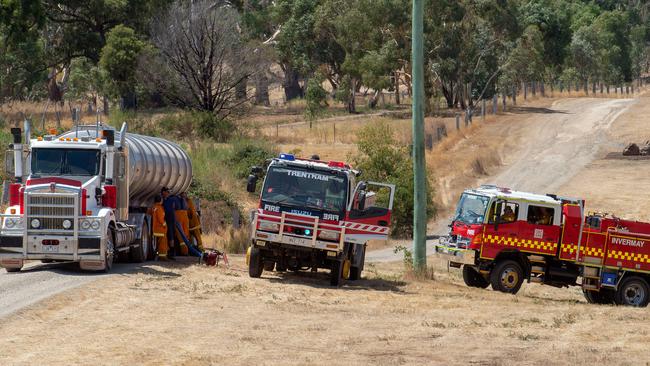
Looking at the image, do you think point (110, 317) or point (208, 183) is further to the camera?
point (208, 183)

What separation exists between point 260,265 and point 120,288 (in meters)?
4.78

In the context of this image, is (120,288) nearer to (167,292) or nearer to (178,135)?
(167,292)

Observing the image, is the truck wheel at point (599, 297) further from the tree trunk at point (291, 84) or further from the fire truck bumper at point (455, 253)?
the tree trunk at point (291, 84)

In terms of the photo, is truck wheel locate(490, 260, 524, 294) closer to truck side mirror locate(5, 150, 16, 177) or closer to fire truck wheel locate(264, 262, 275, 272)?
fire truck wheel locate(264, 262, 275, 272)

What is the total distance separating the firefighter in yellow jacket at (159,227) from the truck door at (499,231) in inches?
323

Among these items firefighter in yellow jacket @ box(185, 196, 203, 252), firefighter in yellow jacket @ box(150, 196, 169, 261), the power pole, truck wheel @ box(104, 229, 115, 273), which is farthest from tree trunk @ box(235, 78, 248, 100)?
truck wheel @ box(104, 229, 115, 273)

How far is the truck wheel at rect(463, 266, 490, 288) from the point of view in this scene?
29.9 metres

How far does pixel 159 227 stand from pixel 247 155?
25.9 m

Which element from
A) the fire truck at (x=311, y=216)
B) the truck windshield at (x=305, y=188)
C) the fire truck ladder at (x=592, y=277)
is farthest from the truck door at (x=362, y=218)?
the fire truck ladder at (x=592, y=277)

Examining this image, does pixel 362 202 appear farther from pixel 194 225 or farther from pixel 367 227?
pixel 194 225

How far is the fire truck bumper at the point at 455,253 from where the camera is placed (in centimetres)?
2858

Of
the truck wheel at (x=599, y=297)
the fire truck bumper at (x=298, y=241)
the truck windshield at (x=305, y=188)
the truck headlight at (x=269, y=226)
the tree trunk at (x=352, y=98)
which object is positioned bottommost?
the truck wheel at (x=599, y=297)

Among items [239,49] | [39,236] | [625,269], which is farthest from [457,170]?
[39,236]

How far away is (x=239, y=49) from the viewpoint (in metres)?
72.7
